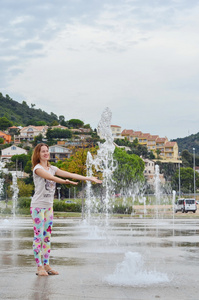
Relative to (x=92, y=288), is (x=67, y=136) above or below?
above

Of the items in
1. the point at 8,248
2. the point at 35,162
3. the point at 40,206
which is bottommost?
the point at 8,248

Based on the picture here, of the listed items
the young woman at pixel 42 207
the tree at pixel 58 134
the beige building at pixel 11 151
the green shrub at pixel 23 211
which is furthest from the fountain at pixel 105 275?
the tree at pixel 58 134

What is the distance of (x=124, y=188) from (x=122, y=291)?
84.7 m

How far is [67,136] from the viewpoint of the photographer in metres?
184

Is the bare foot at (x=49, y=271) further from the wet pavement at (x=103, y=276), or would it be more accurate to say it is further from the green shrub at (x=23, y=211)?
the green shrub at (x=23, y=211)

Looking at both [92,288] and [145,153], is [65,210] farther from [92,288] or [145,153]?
[145,153]

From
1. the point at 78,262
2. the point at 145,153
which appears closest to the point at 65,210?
the point at 78,262

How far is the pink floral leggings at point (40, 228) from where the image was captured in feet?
25.1

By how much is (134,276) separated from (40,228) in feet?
4.85

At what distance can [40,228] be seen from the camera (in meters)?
7.68

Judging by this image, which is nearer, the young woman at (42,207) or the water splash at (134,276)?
the water splash at (134,276)

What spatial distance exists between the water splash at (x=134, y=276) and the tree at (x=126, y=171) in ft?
252

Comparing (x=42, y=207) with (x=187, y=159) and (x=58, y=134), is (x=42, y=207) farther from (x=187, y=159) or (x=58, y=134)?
(x=58, y=134)

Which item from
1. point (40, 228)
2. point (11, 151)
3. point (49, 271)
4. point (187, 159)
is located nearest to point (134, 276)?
point (49, 271)
